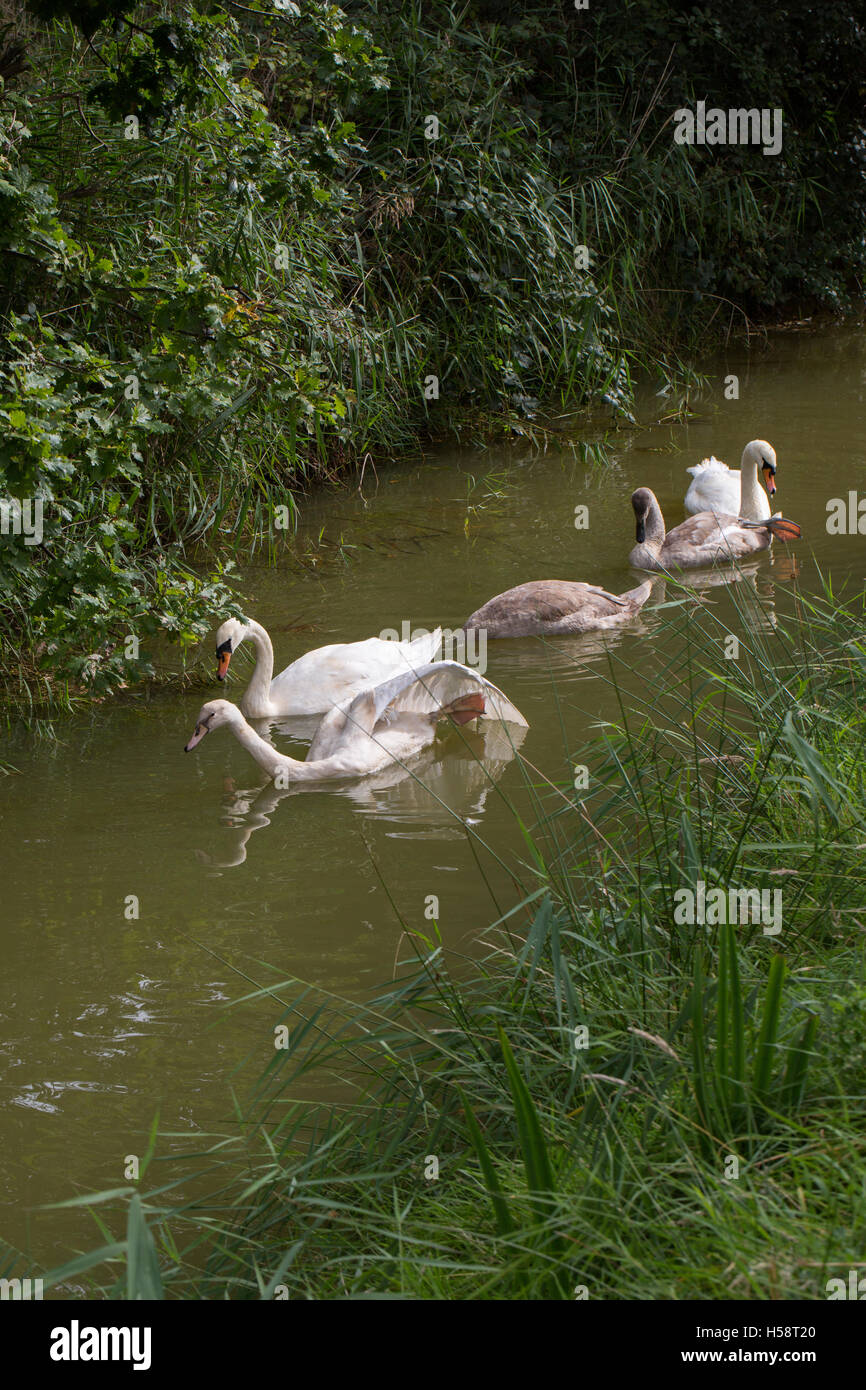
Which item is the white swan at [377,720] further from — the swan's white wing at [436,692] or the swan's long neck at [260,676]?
the swan's long neck at [260,676]

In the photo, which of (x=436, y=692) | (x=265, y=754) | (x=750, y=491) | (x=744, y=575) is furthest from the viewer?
(x=750, y=491)

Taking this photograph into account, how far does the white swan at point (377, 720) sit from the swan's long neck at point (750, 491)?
3193 millimetres

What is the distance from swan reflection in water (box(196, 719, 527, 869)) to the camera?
5895 millimetres

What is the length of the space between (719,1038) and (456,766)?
4.13 metres

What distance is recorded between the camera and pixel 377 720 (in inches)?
266

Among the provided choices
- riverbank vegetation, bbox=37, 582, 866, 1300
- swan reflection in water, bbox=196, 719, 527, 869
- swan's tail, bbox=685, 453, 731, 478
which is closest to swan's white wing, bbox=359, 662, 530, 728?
swan reflection in water, bbox=196, 719, 527, 869

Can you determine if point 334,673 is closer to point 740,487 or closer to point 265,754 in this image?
point 265,754

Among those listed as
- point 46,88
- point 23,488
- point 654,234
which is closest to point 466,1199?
point 23,488

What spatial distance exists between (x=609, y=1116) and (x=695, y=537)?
6.77 metres

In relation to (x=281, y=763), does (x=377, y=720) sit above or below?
above

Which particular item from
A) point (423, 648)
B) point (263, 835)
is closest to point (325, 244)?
point (423, 648)

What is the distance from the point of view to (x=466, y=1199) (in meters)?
2.95

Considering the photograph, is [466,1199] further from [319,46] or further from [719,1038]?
[319,46]

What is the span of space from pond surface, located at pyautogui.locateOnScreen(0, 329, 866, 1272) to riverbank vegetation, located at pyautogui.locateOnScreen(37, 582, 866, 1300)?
0.94ft
